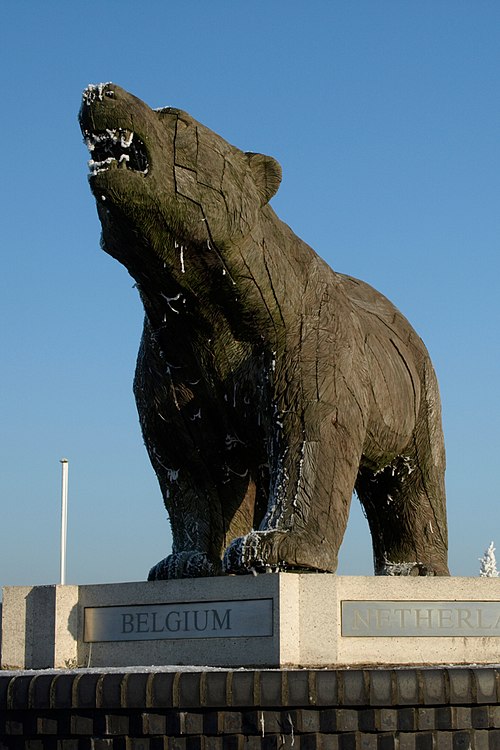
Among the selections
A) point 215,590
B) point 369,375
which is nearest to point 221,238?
point 369,375

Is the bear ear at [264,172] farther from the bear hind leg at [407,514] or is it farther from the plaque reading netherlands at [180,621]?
the plaque reading netherlands at [180,621]

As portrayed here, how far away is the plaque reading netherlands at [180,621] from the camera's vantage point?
251 inches

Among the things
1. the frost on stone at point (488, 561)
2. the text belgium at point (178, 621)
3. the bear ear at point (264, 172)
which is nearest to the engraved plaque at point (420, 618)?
the text belgium at point (178, 621)

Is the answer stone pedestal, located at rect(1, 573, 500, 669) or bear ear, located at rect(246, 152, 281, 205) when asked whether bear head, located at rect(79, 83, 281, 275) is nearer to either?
bear ear, located at rect(246, 152, 281, 205)

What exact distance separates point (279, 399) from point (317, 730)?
6.94 ft

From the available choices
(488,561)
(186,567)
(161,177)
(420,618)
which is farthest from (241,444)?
(488,561)

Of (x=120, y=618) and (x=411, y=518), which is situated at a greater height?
(x=411, y=518)

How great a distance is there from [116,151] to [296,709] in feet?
10.1

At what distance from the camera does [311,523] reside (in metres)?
6.98

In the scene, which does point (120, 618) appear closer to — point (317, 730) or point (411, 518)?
point (317, 730)

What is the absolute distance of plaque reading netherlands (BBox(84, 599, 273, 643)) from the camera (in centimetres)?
639

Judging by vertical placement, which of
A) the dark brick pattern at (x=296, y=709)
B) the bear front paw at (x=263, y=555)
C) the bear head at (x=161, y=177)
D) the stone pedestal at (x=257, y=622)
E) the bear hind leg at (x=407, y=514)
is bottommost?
the dark brick pattern at (x=296, y=709)

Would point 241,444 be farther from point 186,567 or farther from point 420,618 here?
point 420,618

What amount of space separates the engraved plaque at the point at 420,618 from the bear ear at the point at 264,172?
8.17ft
